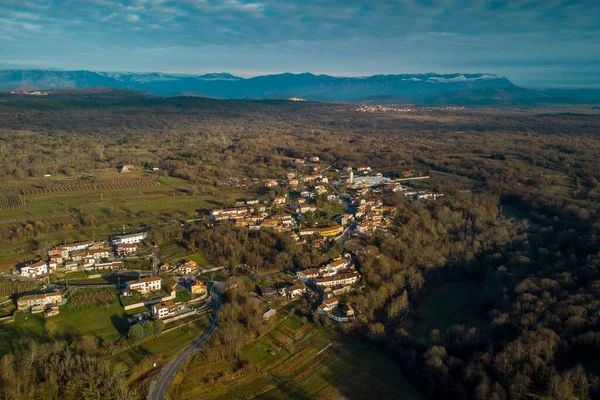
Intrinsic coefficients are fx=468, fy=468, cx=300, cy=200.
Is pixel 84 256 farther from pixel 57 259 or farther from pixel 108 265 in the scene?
pixel 108 265

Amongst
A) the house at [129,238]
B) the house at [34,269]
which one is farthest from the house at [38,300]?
the house at [129,238]

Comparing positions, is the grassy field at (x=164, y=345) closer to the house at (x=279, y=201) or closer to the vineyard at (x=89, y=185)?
the house at (x=279, y=201)

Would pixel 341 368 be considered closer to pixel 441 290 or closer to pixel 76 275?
pixel 441 290

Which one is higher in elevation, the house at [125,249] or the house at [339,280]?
the house at [125,249]

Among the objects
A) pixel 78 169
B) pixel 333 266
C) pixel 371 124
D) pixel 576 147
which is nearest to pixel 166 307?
pixel 333 266

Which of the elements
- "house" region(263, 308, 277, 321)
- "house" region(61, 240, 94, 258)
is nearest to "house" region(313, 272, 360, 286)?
"house" region(263, 308, 277, 321)

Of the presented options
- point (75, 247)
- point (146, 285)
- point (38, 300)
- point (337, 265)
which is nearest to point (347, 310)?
point (337, 265)
